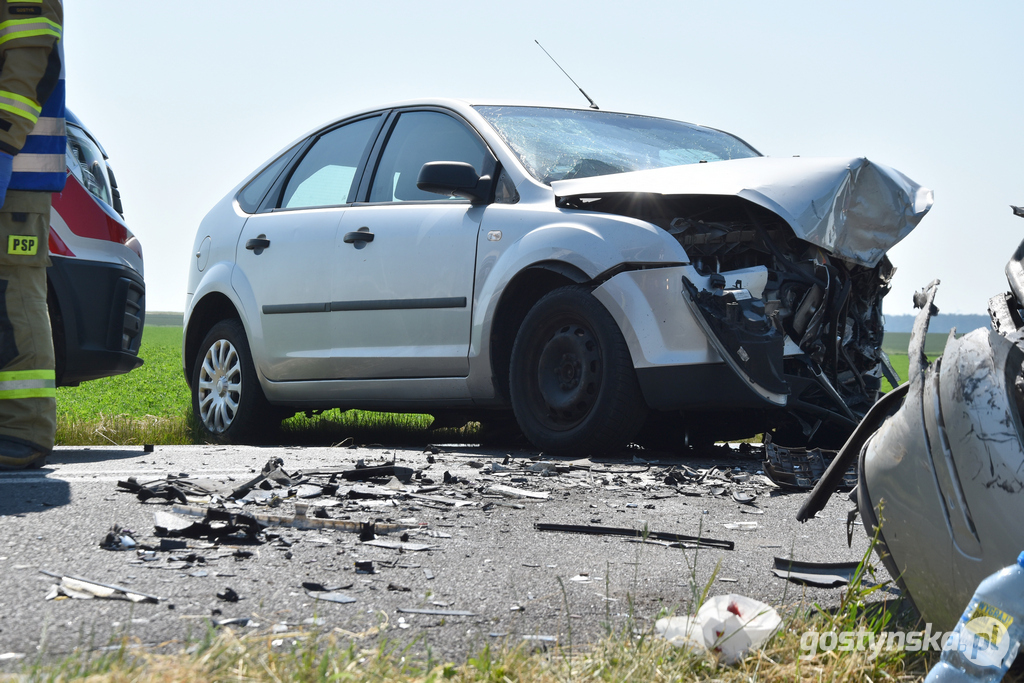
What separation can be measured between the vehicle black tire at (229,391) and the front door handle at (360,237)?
124cm

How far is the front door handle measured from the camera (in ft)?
19.6

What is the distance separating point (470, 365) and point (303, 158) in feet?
7.51

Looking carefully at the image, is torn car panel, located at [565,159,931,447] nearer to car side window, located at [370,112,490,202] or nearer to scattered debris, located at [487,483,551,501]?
car side window, located at [370,112,490,202]

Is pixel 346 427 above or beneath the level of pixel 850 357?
beneath

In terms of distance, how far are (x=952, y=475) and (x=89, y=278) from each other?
4817 millimetres

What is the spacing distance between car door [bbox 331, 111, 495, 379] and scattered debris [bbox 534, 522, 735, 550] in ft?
7.54

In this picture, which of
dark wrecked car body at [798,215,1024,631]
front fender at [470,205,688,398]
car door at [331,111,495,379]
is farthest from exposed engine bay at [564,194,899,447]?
dark wrecked car body at [798,215,1024,631]

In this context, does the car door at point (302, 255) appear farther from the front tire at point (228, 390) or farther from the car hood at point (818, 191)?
the car hood at point (818, 191)

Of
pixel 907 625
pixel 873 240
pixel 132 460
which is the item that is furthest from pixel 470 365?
pixel 907 625

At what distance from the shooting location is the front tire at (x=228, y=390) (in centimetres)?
679

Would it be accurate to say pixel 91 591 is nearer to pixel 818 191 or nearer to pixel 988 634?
pixel 988 634

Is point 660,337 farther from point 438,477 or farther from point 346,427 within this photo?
point 346,427

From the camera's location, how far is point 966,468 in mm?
2139

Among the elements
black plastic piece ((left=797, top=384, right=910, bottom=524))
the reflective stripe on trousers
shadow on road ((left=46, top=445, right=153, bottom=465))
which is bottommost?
shadow on road ((left=46, top=445, right=153, bottom=465))
